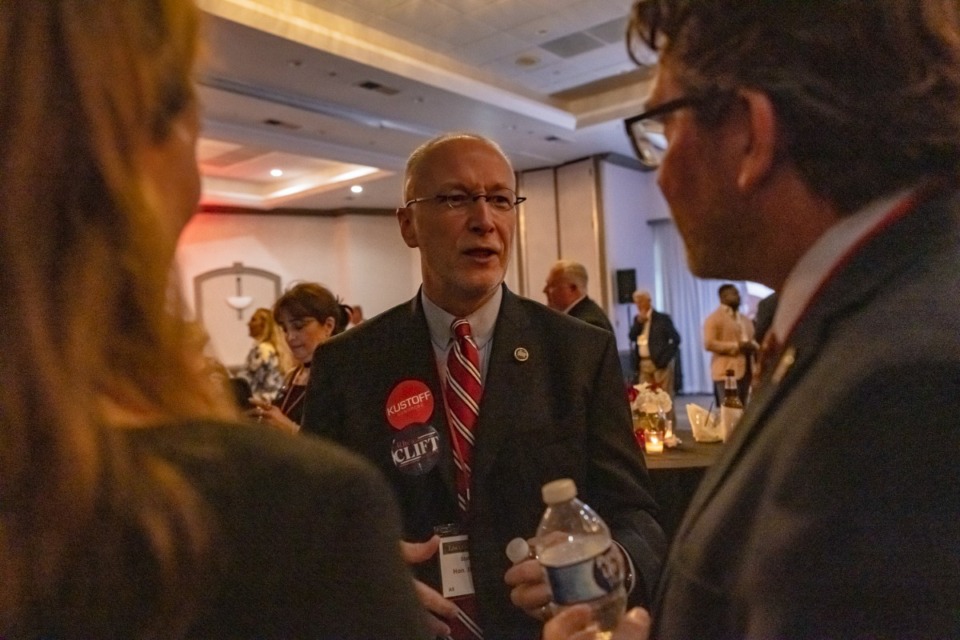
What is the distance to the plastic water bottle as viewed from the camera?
0.92 metres

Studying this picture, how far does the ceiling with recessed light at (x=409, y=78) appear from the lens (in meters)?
6.41

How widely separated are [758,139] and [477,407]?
0.87m

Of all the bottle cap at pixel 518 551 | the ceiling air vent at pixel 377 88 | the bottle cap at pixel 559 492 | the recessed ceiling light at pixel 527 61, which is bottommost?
the bottle cap at pixel 518 551

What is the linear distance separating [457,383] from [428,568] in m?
0.39

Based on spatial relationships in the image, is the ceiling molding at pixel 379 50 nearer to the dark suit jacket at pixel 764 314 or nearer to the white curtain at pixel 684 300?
the white curtain at pixel 684 300

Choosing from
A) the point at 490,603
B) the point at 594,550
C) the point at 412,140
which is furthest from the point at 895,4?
the point at 412,140

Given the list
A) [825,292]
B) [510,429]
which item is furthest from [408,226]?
[825,292]

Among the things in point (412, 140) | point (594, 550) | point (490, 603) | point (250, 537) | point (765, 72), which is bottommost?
point (490, 603)

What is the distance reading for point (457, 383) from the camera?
62.9 inches

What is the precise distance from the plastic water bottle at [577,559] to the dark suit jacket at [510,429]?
0.26m

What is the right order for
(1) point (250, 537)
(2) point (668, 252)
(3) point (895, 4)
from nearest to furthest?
(1) point (250, 537) < (3) point (895, 4) < (2) point (668, 252)

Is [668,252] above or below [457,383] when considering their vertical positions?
above

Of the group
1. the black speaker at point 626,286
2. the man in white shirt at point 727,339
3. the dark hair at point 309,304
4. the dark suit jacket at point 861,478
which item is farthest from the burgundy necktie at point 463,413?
the black speaker at point 626,286

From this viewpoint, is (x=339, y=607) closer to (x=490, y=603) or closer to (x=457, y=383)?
(x=490, y=603)
